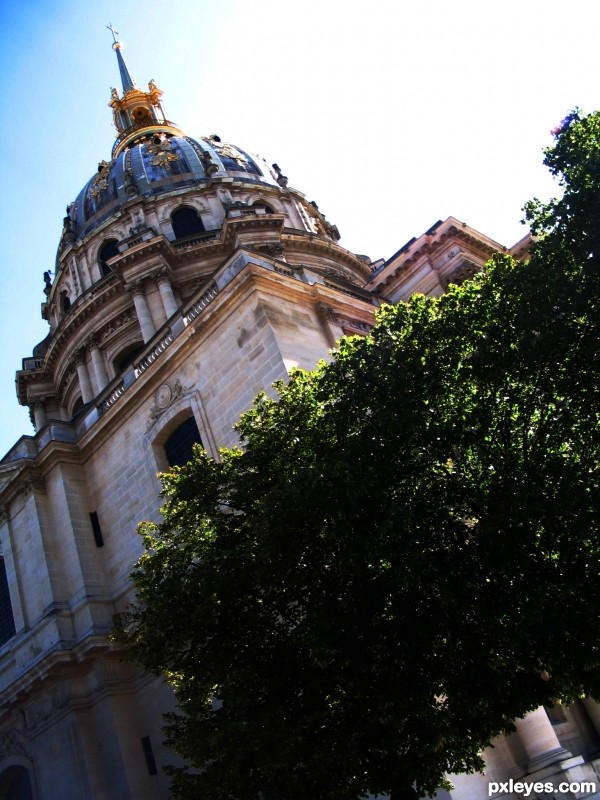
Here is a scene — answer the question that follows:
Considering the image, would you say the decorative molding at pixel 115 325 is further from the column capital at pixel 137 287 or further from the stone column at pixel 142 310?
the column capital at pixel 137 287

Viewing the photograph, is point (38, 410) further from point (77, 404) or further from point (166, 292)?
point (166, 292)

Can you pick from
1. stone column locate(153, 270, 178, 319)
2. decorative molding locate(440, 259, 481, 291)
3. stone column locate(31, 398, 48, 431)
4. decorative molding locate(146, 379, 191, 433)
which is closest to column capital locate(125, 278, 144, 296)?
stone column locate(153, 270, 178, 319)

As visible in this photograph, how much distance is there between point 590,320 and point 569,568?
3.40 meters

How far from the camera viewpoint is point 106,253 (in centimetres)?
4100

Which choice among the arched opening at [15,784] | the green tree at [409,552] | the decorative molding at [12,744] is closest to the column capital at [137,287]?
the decorative molding at [12,744]

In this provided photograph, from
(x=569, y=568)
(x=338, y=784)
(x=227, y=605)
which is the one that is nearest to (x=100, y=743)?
(x=227, y=605)

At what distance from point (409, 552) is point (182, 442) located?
421 inches

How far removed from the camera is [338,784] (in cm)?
1051

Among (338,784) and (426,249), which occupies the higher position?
(426,249)

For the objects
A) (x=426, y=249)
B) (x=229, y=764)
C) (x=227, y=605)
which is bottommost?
(x=229, y=764)

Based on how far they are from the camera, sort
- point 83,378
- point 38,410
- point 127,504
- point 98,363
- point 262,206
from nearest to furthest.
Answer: point 127,504, point 98,363, point 83,378, point 38,410, point 262,206

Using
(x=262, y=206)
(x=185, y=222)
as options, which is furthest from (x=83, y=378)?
(x=262, y=206)

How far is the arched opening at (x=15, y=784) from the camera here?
20.2 m

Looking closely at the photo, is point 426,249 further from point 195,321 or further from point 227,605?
point 227,605
